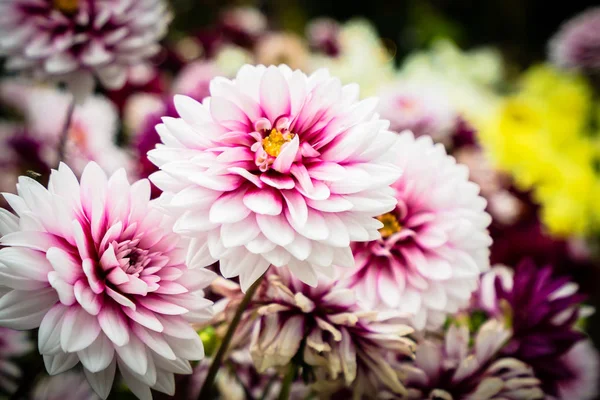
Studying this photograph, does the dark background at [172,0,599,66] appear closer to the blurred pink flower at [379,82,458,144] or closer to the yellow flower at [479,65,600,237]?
the yellow flower at [479,65,600,237]

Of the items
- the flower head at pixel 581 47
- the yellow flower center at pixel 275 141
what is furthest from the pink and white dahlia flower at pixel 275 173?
the flower head at pixel 581 47

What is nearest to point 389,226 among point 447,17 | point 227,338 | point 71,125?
point 227,338

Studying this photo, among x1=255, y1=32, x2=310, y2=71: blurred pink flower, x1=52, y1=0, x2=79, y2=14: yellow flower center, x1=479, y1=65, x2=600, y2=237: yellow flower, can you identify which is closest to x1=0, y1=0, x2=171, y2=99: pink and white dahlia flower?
x1=52, y1=0, x2=79, y2=14: yellow flower center

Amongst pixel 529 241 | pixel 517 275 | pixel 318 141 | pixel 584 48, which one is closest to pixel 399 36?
pixel 584 48

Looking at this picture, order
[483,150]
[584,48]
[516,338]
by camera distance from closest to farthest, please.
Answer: [516,338] < [483,150] < [584,48]

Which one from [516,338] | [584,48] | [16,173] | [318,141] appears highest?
[584,48]

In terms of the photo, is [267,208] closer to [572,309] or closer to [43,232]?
[43,232]
